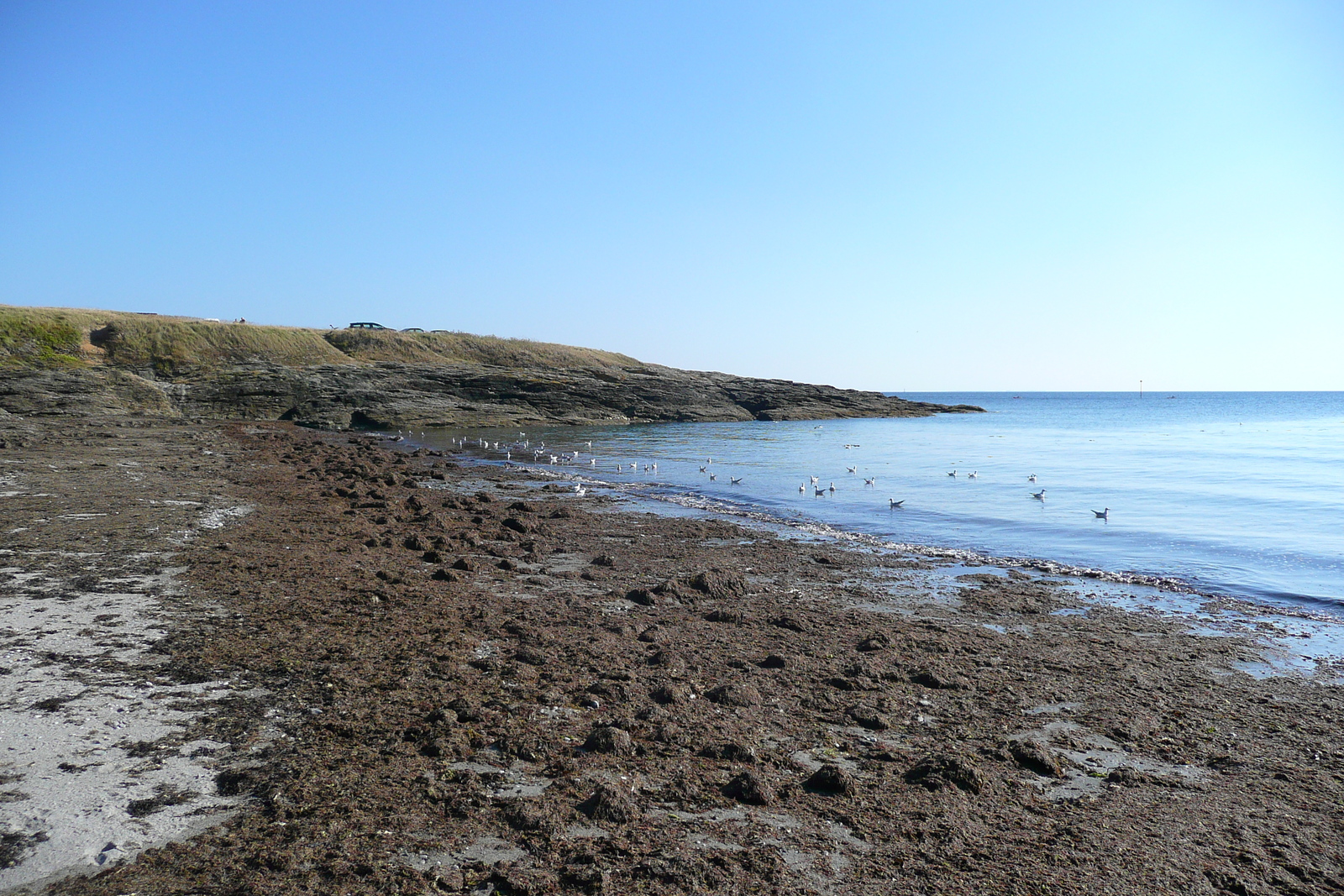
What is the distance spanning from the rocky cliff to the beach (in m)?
41.0

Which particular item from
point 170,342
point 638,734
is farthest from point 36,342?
point 638,734

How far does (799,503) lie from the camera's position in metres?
21.3

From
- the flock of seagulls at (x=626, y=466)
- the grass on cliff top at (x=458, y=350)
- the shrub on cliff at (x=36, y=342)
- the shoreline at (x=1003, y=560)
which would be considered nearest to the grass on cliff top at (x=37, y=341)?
the shrub on cliff at (x=36, y=342)

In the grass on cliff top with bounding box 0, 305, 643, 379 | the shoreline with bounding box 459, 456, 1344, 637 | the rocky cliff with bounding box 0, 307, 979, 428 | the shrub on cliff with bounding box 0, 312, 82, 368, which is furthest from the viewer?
the grass on cliff top with bounding box 0, 305, 643, 379

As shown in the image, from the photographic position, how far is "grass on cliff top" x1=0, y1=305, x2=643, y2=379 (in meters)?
Answer: 49.9

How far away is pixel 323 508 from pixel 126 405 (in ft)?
121

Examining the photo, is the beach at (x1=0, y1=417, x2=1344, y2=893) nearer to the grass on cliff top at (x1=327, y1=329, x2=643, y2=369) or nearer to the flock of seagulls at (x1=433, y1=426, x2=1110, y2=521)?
the flock of seagulls at (x1=433, y1=426, x2=1110, y2=521)

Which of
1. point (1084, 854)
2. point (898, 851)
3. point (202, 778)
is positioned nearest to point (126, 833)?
point (202, 778)

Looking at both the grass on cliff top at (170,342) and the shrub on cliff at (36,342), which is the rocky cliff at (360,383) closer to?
the grass on cliff top at (170,342)

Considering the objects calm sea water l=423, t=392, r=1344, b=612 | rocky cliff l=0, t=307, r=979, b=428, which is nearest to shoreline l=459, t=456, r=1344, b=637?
calm sea water l=423, t=392, r=1344, b=612

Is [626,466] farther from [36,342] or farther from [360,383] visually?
[36,342]

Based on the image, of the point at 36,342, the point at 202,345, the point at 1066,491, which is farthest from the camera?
the point at 202,345

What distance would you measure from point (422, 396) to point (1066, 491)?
47043 mm

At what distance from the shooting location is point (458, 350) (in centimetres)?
7606
